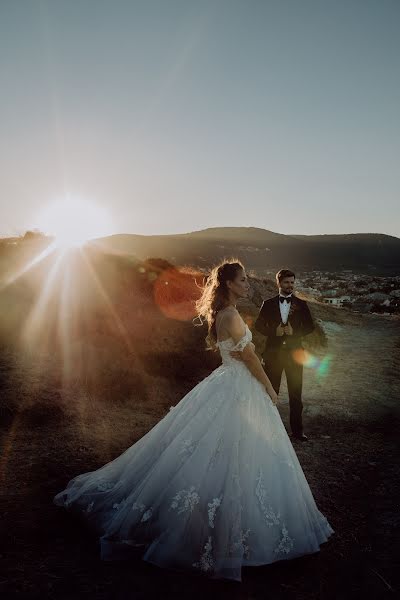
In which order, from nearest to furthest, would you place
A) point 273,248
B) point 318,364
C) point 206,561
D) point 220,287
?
point 206,561, point 220,287, point 318,364, point 273,248

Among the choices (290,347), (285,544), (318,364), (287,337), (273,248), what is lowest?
(318,364)

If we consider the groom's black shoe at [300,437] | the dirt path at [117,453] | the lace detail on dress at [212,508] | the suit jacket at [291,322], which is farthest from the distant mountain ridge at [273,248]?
the lace detail on dress at [212,508]

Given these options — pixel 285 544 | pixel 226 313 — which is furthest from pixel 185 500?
pixel 226 313

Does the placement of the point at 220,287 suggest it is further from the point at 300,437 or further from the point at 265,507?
the point at 300,437

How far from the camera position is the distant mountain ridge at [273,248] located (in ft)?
265

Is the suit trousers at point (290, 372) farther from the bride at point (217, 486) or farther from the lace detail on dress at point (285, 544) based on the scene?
the lace detail on dress at point (285, 544)

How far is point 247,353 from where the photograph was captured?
4125 millimetres

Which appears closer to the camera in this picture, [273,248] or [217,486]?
[217,486]

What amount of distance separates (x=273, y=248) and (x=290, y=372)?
95.3m

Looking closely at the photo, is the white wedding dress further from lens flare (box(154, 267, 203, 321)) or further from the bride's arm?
lens flare (box(154, 267, 203, 321))

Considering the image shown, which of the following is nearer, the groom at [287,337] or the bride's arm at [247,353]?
the bride's arm at [247,353]

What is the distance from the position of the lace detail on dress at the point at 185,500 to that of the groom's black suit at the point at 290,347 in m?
3.49

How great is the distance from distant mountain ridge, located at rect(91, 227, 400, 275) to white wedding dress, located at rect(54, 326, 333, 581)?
64.5 metres

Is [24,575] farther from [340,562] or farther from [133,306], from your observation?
[133,306]
